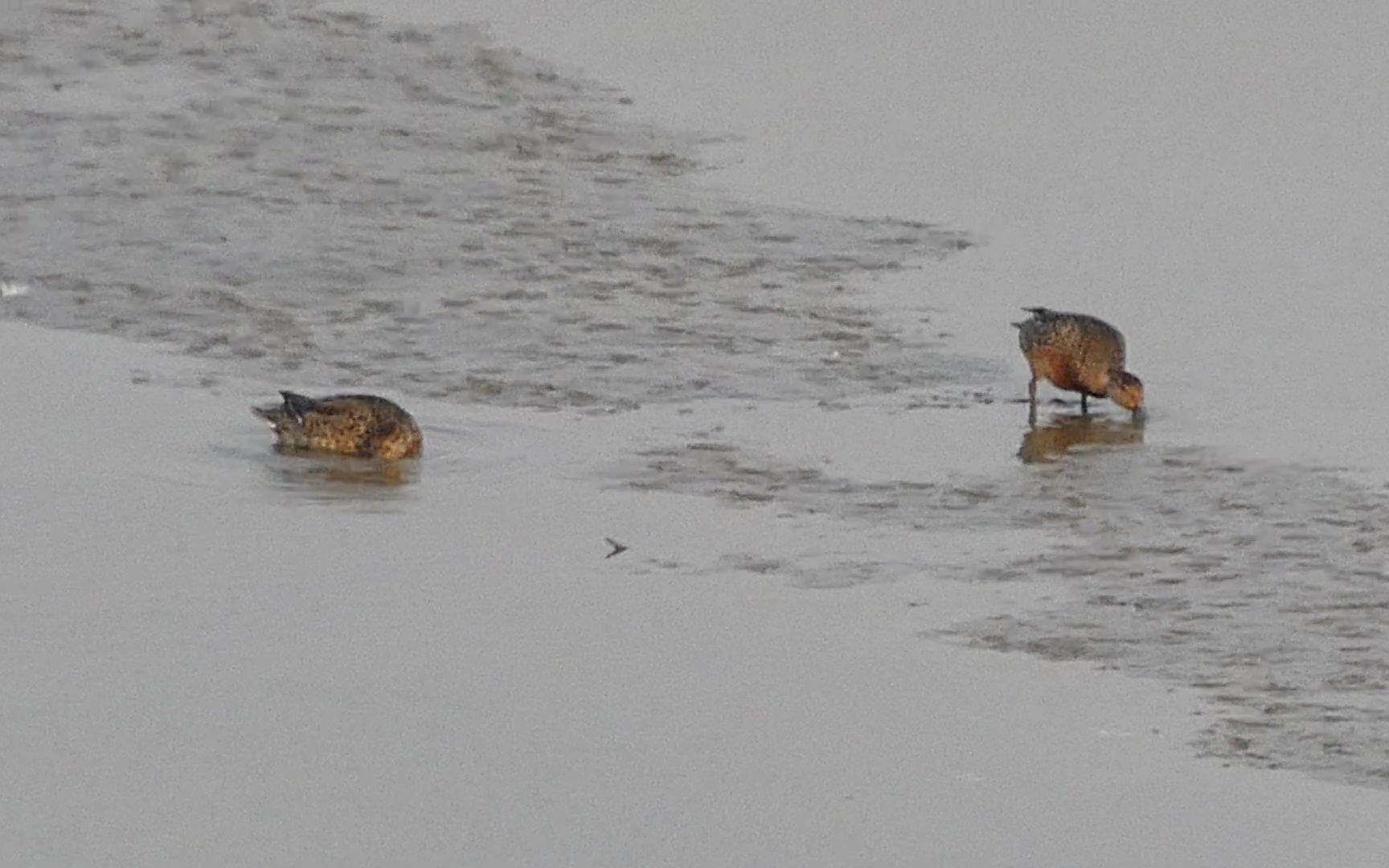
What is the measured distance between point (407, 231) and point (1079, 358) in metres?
3.92

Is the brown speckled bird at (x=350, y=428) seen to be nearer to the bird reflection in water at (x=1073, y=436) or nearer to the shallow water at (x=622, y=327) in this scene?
the shallow water at (x=622, y=327)

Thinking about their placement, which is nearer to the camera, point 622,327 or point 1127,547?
point 1127,547

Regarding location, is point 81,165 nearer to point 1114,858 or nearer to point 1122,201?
point 1122,201

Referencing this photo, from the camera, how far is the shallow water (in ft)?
34.5

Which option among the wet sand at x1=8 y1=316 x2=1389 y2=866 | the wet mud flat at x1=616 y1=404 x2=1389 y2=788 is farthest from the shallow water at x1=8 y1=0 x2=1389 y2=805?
the wet sand at x1=8 y1=316 x2=1389 y2=866

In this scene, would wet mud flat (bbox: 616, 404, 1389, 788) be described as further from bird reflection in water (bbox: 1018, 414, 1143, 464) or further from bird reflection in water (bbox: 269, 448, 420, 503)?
bird reflection in water (bbox: 269, 448, 420, 503)

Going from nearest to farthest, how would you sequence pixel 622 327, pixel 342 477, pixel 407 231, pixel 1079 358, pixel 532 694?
pixel 532 694, pixel 342 477, pixel 1079 358, pixel 622 327, pixel 407 231

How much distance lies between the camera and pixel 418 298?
14.6 meters

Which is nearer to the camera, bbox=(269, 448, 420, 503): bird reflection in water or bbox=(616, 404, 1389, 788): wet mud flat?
bbox=(616, 404, 1389, 788): wet mud flat

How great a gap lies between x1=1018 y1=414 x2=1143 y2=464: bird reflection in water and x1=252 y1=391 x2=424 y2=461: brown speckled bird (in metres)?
2.29

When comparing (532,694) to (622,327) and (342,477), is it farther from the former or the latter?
(622,327)

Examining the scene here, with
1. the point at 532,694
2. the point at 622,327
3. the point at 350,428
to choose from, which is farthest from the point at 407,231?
the point at 532,694

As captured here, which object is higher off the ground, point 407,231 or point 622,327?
point 407,231

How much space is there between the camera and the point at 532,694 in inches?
372
